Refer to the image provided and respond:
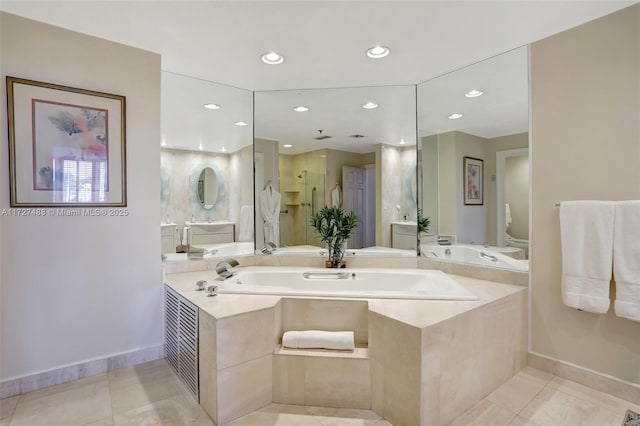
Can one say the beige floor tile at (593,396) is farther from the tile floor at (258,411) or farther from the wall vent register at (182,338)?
the wall vent register at (182,338)

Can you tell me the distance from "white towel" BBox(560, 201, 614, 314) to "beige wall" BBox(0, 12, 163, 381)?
9.54 ft

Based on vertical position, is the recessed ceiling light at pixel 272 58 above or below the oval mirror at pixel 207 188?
above

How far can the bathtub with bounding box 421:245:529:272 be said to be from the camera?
2.46 metres

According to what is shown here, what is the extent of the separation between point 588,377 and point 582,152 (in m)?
1.45

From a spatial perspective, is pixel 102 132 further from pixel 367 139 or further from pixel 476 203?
pixel 476 203

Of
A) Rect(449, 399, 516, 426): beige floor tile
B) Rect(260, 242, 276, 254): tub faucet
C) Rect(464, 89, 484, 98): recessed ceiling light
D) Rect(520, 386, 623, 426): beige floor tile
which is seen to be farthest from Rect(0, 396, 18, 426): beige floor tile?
Rect(464, 89, 484, 98): recessed ceiling light

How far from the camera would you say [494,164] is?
2586 mm

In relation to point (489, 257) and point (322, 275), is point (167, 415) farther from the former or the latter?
point (489, 257)

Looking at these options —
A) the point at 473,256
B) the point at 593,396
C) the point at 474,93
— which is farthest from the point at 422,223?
the point at 593,396

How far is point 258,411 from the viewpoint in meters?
1.83

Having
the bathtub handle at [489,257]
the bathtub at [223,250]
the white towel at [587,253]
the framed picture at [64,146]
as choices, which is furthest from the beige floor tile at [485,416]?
the framed picture at [64,146]

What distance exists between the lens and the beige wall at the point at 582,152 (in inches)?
75.5

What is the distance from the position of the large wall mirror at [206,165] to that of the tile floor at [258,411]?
1054 mm

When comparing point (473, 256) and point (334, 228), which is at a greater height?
point (334, 228)
